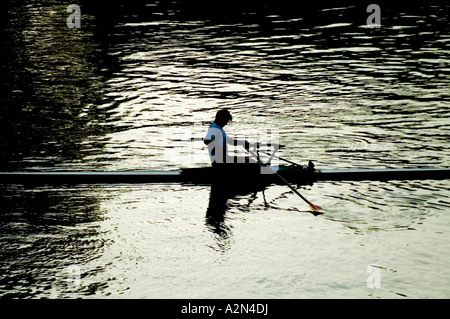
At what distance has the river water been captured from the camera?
11.3 meters

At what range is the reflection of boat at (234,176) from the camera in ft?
51.2

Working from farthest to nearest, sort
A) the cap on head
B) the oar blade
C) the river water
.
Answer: the cap on head, the oar blade, the river water

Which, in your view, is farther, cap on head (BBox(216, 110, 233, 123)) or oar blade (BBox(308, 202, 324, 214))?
cap on head (BBox(216, 110, 233, 123))

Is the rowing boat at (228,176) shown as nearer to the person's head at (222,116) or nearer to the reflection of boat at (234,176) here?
the reflection of boat at (234,176)

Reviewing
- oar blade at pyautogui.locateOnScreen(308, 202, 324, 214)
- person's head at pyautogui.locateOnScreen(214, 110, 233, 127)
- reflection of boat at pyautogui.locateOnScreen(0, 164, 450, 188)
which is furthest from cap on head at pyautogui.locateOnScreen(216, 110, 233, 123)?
oar blade at pyautogui.locateOnScreen(308, 202, 324, 214)

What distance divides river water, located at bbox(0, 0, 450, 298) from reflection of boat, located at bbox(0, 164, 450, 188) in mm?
237

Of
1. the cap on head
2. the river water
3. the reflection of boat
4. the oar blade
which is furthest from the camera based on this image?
the reflection of boat

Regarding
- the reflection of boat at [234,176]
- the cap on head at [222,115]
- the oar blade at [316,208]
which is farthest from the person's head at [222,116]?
the oar blade at [316,208]

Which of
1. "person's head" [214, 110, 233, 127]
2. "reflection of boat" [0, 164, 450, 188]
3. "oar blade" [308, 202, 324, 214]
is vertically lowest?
"oar blade" [308, 202, 324, 214]

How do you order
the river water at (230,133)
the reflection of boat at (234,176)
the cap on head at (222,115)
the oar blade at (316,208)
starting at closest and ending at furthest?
the river water at (230,133) → the oar blade at (316,208) → the cap on head at (222,115) → the reflection of boat at (234,176)

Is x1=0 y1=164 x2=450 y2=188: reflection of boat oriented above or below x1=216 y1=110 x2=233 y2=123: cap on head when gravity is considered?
below

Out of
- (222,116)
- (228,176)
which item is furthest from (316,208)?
(222,116)

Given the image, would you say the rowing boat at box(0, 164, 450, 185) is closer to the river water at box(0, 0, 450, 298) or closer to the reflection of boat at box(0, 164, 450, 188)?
the reflection of boat at box(0, 164, 450, 188)
